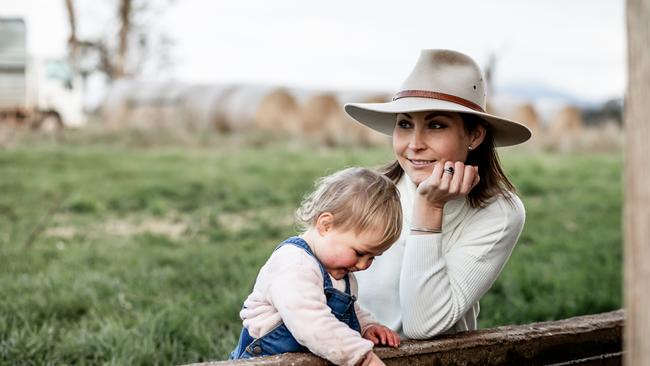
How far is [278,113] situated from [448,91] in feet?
46.4

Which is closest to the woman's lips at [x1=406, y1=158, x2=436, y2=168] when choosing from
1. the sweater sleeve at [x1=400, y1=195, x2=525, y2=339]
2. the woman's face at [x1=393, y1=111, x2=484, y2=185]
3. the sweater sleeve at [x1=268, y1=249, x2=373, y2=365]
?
the woman's face at [x1=393, y1=111, x2=484, y2=185]

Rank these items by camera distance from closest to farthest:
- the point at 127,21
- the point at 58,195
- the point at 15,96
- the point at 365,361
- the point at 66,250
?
the point at 365,361 < the point at 66,250 < the point at 58,195 < the point at 15,96 < the point at 127,21

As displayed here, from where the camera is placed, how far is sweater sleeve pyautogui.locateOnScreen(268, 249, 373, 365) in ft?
6.46

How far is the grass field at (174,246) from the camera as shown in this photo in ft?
11.7

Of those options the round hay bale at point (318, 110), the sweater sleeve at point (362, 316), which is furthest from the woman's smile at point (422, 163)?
the round hay bale at point (318, 110)

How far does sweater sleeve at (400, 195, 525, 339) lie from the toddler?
5.2 inches

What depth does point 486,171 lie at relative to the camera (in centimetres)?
264

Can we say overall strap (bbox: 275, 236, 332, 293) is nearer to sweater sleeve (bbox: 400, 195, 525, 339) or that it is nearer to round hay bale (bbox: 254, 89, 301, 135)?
sweater sleeve (bbox: 400, 195, 525, 339)

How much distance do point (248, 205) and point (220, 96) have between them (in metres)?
8.72

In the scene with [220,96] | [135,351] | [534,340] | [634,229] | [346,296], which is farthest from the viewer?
[220,96]

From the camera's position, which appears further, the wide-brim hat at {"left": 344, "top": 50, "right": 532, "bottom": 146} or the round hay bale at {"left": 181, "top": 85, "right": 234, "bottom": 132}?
the round hay bale at {"left": 181, "top": 85, "right": 234, "bottom": 132}

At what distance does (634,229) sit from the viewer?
1.20m

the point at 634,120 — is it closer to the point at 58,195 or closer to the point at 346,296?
the point at 346,296

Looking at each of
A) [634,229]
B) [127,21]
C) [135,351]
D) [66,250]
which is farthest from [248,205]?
[127,21]
